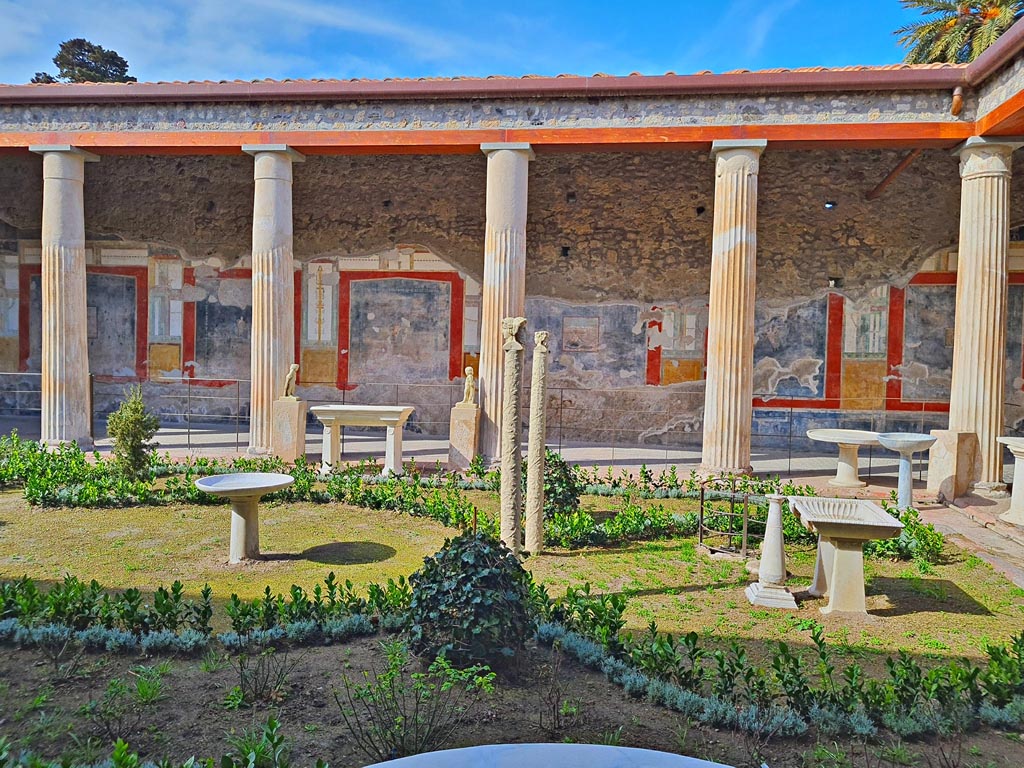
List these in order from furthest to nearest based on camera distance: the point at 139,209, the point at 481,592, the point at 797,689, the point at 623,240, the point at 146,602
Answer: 1. the point at 139,209
2. the point at 623,240
3. the point at 146,602
4. the point at 481,592
5. the point at 797,689

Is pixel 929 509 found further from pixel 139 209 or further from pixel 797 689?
pixel 139 209

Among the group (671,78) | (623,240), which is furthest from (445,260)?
(671,78)

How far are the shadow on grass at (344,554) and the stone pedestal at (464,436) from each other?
3.17 metres

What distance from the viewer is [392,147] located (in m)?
10.1

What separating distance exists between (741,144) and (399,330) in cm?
707

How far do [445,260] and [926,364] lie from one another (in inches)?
335

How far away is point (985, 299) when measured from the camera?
9102 mm

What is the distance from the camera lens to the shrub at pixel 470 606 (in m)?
3.86

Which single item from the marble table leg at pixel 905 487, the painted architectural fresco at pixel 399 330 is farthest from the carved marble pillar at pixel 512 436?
the painted architectural fresco at pixel 399 330

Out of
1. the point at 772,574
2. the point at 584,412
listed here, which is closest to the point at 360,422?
the point at 584,412

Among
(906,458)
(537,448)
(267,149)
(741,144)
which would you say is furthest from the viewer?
(267,149)

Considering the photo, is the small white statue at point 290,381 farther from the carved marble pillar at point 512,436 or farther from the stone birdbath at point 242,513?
the carved marble pillar at point 512,436

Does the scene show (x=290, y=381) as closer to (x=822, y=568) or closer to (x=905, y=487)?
(x=822, y=568)

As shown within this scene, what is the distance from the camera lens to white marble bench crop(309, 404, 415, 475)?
942 centimetres
